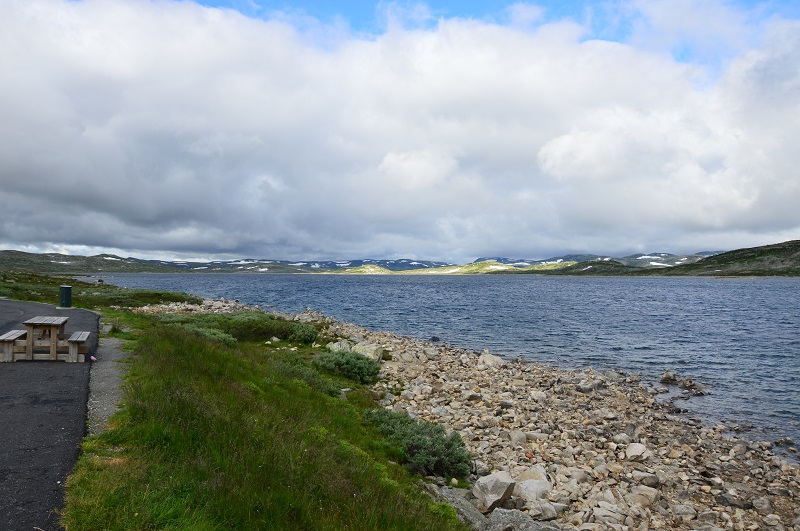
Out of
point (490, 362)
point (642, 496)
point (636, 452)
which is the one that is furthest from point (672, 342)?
point (642, 496)

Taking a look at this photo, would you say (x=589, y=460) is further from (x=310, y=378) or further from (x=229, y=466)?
(x=229, y=466)

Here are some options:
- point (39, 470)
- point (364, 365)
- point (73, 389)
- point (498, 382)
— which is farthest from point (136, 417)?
point (498, 382)

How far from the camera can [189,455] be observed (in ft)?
22.8

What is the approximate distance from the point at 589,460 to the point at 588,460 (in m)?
0.04

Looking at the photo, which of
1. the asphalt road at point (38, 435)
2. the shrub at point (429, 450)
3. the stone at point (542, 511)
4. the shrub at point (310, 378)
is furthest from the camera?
the shrub at point (310, 378)

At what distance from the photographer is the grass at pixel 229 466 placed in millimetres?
5605

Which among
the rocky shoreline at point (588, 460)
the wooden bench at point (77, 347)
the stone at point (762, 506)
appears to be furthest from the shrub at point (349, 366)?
the stone at point (762, 506)

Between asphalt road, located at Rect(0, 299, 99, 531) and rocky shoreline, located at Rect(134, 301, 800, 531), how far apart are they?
23.1 ft

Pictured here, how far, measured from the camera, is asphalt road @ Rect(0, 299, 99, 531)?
18.1ft

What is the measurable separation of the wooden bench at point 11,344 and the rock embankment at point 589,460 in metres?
12.1

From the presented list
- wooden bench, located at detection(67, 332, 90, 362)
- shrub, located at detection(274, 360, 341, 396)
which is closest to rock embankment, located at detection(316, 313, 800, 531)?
shrub, located at detection(274, 360, 341, 396)

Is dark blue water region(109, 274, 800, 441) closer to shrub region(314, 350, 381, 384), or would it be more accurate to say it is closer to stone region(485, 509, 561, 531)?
stone region(485, 509, 561, 531)

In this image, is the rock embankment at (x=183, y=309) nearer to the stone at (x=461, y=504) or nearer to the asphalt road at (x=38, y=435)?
the asphalt road at (x=38, y=435)

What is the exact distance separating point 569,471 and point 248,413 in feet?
29.9
